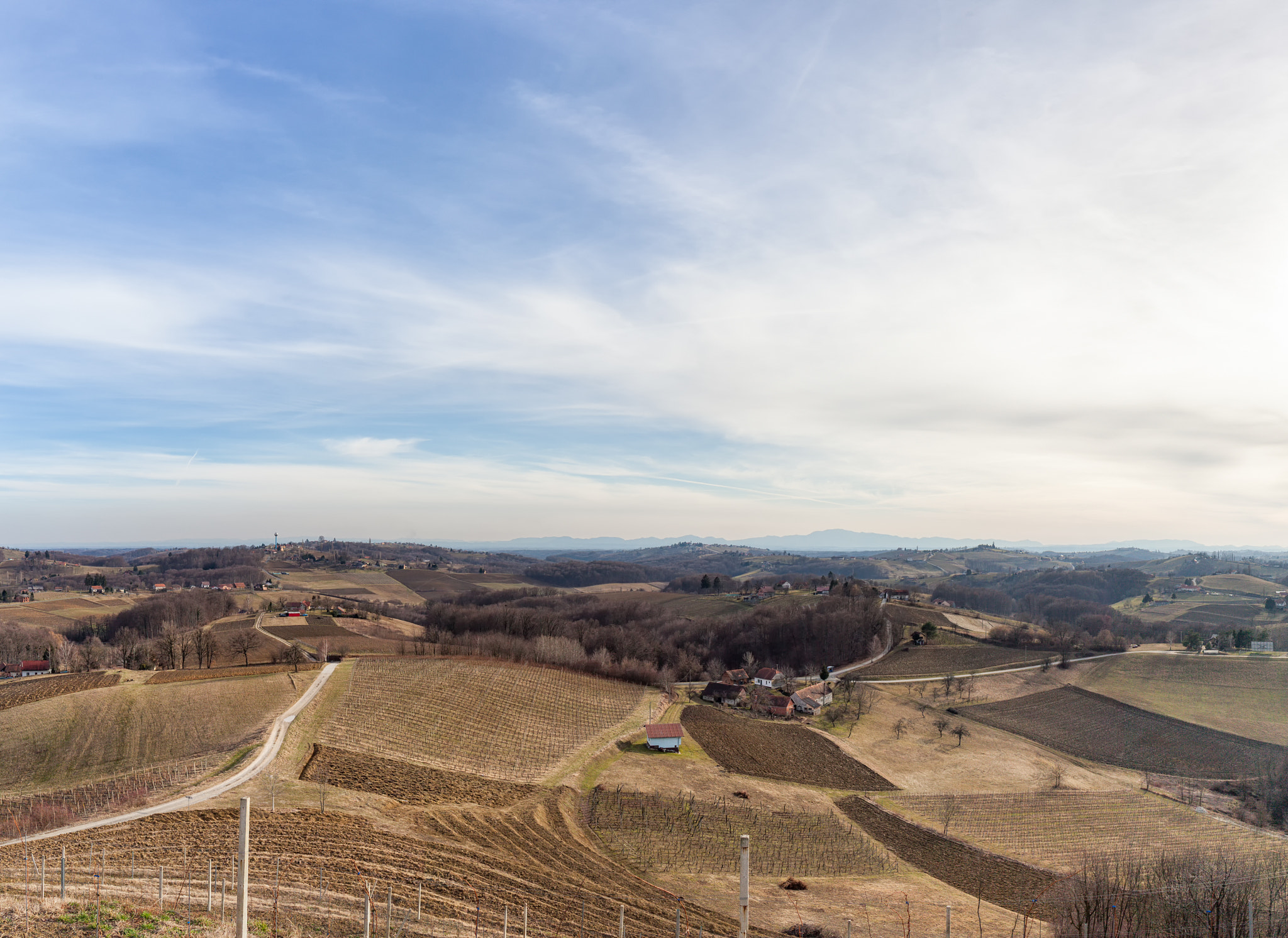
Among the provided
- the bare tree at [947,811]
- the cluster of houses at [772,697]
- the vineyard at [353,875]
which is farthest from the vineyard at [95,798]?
the cluster of houses at [772,697]

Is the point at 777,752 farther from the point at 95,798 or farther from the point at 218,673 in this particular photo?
the point at 218,673

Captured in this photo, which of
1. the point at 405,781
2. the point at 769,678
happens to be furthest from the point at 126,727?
the point at 769,678

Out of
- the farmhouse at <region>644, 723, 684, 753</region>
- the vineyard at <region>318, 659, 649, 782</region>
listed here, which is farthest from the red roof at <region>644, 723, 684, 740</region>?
the vineyard at <region>318, 659, 649, 782</region>

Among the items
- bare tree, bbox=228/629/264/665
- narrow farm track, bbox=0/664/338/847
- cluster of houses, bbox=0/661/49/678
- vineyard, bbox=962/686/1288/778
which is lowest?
vineyard, bbox=962/686/1288/778

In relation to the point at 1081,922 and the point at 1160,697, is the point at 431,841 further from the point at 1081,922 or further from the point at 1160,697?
the point at 1160,697

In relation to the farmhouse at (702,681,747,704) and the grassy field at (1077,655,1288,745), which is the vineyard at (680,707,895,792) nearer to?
the farmhouse at (702,681,747,704)

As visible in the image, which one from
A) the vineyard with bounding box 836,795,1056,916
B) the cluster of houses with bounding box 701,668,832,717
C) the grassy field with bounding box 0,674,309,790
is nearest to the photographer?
the vineyard with bounding box 836,795,1056,916

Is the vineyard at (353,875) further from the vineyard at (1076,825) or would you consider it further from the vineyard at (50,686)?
the vineyard at (50,686)
